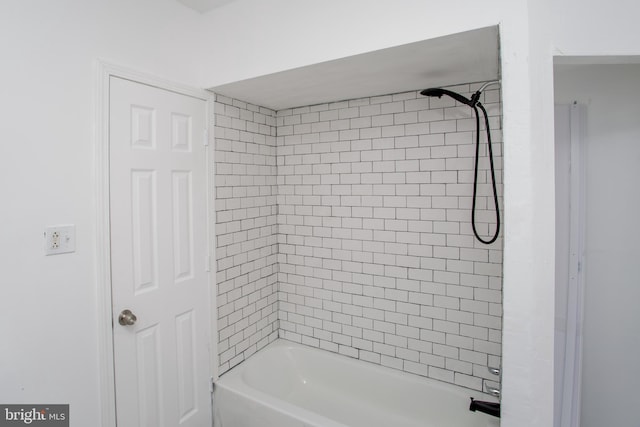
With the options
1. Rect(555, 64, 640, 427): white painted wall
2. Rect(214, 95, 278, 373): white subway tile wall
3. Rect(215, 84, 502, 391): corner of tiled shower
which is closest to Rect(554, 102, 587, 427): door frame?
Rect(555, 64, 640, 427): white painted wall

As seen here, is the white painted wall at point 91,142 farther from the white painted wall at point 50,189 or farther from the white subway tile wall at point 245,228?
the white subway tile wall at point 245,228

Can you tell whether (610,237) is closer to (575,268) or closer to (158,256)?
(575,268)

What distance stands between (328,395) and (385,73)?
2171 mm

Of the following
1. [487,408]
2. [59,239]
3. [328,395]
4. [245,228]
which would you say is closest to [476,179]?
[487,408]

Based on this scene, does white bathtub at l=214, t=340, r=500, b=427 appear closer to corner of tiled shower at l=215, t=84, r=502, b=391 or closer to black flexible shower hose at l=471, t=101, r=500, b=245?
corner of tiled shower at l=215, t=84, r=502, b=391

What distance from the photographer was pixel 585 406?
1.87 m

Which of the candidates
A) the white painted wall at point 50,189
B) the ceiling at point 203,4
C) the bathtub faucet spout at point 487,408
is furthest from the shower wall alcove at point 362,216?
the white painted wall at point 50,189

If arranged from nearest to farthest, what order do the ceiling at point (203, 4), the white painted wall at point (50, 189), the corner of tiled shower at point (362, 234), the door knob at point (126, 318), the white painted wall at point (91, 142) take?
1. the white painted wall at point (91, 142)
2. the white painted wall at point (50, 189)
3. the door knob at point (126, 318)
4. the ceiling at point (203, 4)
5. the corner of tiled shower at point (362, 234)

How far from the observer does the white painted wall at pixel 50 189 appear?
1.24m

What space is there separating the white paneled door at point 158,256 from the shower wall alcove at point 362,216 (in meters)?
0.18

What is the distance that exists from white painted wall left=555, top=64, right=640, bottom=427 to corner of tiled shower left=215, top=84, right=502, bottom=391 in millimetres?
471

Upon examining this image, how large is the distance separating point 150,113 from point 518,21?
1.69 meters

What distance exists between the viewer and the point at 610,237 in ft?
5.92

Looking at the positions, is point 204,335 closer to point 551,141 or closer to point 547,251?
point 547,251
